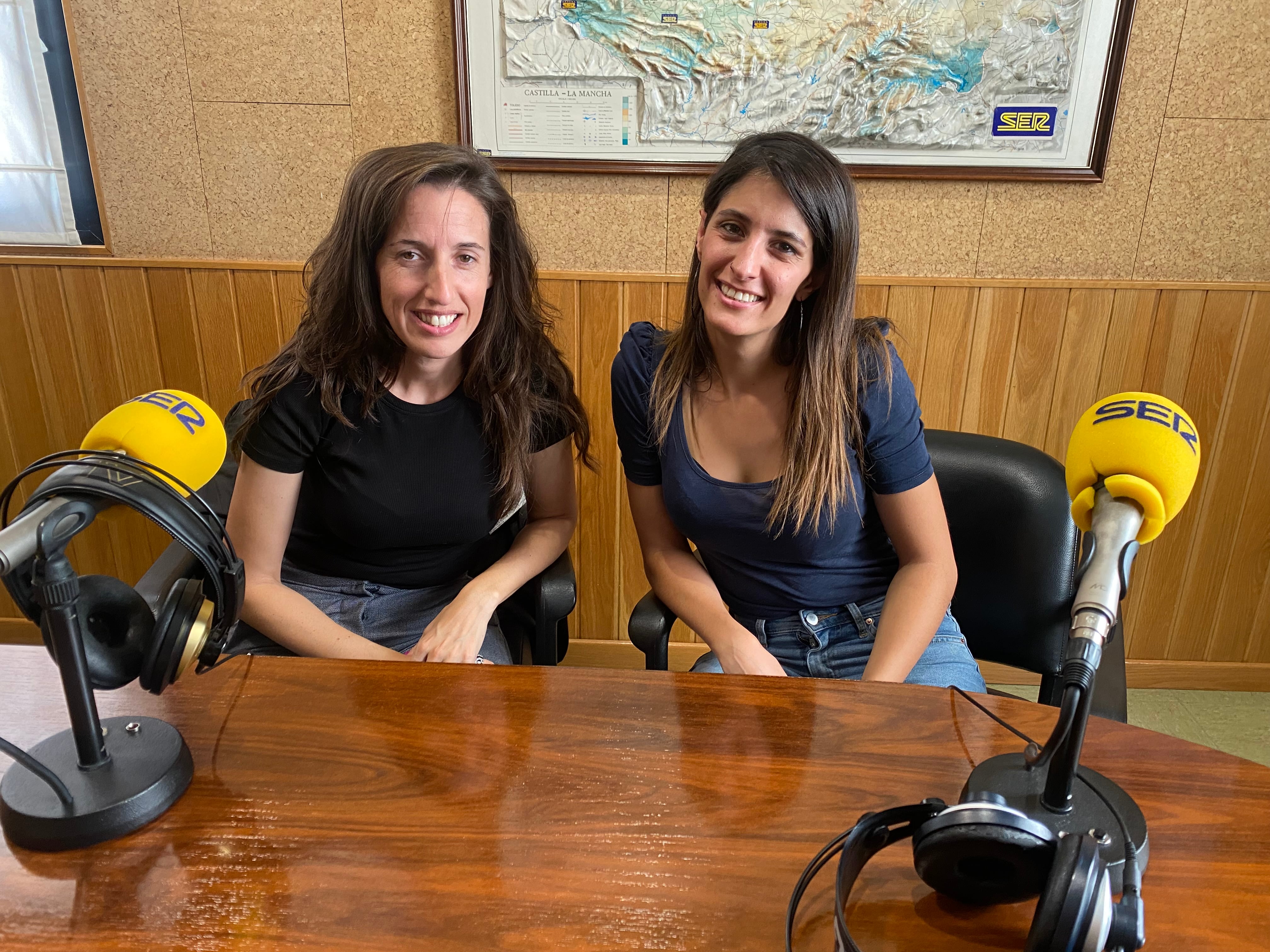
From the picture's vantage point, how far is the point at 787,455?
1390 mm

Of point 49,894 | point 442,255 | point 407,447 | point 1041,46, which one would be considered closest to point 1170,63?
point 1041,46

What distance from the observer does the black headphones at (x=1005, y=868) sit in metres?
0.60

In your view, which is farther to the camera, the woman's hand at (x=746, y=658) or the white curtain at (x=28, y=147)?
the white curtain at (x=28, y=147)

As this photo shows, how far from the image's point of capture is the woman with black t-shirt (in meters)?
Result: 1.34

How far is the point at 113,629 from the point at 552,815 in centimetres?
45

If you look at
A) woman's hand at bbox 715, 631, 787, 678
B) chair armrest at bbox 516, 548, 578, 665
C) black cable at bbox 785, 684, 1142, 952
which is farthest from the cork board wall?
black cable at bbox 785, 684, 1142, 952

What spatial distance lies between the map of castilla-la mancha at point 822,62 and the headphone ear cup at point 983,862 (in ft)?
6.07

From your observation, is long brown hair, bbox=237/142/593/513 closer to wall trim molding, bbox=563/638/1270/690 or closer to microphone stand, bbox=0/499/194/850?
microphone stand, bbox=0/499/194/850

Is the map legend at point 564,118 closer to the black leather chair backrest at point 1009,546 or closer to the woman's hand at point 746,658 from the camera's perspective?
the black leather chair backrest at point 1009,546

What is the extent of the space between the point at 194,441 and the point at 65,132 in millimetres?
1890

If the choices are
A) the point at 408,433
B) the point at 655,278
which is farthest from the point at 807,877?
the point at 655,278

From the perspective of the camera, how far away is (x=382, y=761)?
0.87m

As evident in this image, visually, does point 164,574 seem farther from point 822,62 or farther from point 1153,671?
point 1153,671

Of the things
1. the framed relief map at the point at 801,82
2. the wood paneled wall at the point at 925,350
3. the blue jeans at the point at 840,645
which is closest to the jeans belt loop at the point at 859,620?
the blue jeans at the point at 840,645
